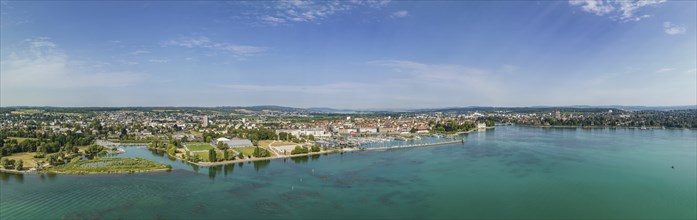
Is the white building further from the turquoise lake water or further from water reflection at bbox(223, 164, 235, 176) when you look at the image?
water reflection at bbox(223, 164, 235, 176)

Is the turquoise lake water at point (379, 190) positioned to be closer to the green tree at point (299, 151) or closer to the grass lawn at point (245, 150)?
the green tree at point (299, 151)

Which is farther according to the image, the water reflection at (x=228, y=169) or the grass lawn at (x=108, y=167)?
the water reflection at (x=228, y=169)

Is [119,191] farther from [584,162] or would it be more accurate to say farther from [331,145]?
[584,162]

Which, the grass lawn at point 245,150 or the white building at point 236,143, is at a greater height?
the white building at point 236,143

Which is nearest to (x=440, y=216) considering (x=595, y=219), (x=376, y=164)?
(x=595, y=219)

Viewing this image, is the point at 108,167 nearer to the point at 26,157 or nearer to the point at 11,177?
the point at 11,177

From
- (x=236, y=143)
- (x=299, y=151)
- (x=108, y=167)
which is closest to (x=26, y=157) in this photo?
(x=108, y=167)

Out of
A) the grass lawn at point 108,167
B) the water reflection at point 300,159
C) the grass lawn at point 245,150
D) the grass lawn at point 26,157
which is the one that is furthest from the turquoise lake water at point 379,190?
the grass lawn at point 245,150

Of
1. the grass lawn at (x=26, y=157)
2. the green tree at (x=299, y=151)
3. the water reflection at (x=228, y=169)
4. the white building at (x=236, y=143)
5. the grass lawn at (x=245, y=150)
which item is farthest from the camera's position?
the white building at (x=236, y=143)
